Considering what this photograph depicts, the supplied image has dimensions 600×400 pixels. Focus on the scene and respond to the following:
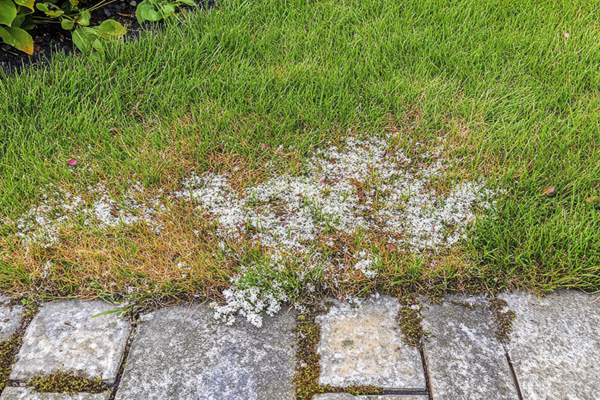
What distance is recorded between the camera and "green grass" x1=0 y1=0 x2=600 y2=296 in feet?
7.07

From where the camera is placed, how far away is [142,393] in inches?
63.2

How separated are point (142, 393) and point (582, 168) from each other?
2266 mm

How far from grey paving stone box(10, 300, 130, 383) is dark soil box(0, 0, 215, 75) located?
1.76m

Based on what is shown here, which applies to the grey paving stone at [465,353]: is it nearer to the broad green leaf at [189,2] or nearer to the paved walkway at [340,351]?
the paved walkway at [340,351]

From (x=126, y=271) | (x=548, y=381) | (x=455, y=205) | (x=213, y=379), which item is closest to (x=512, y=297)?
(x=548, y=381)

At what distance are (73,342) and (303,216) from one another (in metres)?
1.09

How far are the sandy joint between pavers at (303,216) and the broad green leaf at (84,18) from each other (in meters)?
Answer: 1.29

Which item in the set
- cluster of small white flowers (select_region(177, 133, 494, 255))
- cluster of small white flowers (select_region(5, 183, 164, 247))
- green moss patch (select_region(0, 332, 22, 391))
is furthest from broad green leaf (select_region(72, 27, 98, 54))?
green moss patch (select_region(0, 332, 22, 391))

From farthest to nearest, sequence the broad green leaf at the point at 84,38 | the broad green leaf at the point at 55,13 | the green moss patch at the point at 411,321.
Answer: the broad green leaf at the point at 84,38
the broad green leaf at the point at 55,13
the green moss patch at the point at 411,321

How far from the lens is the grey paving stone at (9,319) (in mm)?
1789

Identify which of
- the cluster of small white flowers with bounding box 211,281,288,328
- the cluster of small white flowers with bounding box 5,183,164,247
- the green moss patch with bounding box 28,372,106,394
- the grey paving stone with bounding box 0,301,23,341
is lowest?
the green moss patch with bounding box 28,372,106,394

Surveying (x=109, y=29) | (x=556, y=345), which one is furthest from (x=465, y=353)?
(x=109, y=29)

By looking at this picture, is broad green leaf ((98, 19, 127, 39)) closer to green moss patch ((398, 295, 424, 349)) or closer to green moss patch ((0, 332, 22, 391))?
green moss patch ((0, 332, 22, 391))

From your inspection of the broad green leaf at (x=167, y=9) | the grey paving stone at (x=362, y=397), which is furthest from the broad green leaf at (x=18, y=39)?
the grey paving stone at (x=362, y=397)
